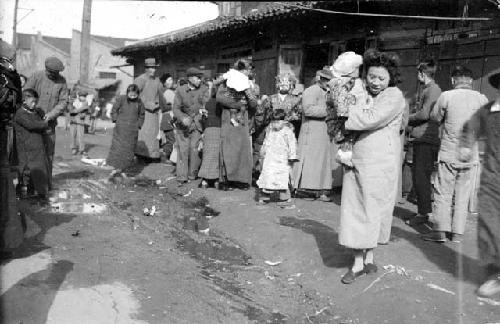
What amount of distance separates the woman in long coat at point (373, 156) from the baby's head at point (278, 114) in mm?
2865

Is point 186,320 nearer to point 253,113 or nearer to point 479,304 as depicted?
point 479,304

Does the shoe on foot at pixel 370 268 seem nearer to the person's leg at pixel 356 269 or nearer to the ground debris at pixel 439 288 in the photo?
the person's leg at pixel 356 269

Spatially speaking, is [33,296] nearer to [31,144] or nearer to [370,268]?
[370,268]

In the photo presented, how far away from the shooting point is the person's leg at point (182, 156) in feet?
29.8

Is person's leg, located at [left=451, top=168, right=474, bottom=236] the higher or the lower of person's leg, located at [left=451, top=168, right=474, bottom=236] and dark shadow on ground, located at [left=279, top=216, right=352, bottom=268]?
the higher

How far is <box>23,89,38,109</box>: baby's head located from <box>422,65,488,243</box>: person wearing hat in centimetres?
527

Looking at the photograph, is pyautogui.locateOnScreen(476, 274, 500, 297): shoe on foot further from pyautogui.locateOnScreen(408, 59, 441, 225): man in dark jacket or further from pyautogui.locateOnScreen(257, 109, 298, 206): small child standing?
pyautogui.locateOnScreen(257, 109, 298, 206): small child standing

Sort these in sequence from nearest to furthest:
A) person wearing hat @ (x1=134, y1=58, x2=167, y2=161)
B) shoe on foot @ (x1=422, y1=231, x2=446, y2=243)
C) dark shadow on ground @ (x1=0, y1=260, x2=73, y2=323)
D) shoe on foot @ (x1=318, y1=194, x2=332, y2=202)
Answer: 1. dark shadow on ground @ (x1=0, y1=260, x2=73, y2=323)
2. shoe on foot @ (x1=422, y1=231, x2=446, y2=243)
3. shoe on foot @ (x1=318, y1=194, x2=332, y2=202)
4. person wearing hat @ (x1=134, y1=58, x2=167, y2=161)

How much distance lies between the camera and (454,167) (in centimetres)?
543

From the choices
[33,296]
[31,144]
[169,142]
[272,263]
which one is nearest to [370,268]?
[272,263]

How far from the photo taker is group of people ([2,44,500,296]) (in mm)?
4191

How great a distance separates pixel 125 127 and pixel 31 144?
7.74 ft

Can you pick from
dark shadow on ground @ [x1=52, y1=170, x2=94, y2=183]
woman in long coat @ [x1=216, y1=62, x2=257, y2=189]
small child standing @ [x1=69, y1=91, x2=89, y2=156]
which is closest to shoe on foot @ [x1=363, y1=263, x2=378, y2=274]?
woman in long coat @ [x1=216, y1=62, x2=257, y2=189]

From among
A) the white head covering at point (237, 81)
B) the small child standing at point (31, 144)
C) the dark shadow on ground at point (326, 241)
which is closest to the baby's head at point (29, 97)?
the small child standing at point (31, 144)
